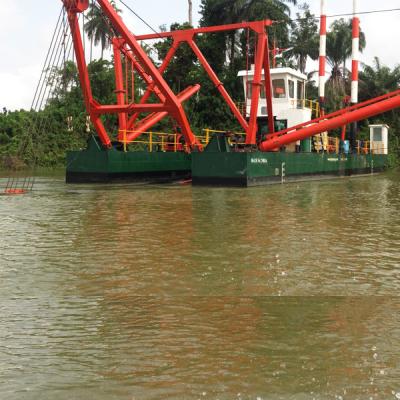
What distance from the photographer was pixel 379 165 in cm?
4006

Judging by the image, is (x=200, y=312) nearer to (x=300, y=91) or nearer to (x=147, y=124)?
(x=147, y=124)

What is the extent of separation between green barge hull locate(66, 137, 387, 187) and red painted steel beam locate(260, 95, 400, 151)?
58 cm

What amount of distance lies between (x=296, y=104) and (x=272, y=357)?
26.0 metres

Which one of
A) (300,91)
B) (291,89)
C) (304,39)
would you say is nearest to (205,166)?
(291,89)

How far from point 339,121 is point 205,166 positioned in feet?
18.4

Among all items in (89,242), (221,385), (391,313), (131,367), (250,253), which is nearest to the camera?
(221,385)

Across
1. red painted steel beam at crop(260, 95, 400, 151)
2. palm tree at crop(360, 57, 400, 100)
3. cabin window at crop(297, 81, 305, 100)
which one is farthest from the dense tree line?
red painted steel beam at crop(260, 95, 400, 151)

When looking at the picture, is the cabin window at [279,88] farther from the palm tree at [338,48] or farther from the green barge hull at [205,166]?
the palm tree at [338,48]

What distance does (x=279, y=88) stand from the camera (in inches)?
1104

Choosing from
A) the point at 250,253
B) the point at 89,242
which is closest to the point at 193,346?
the point at 250,253

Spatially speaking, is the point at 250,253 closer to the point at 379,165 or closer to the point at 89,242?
the point at 89,242

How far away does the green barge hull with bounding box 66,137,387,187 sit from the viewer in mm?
21203

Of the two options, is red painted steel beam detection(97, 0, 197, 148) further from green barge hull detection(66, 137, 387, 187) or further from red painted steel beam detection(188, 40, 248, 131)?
red painted steel beam detection(188, 40, 248, 131)

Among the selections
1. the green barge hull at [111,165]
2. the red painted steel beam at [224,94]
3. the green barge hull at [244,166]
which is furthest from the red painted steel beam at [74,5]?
the green barge hull at [244,166]
